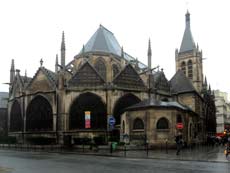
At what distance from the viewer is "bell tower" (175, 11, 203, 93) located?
67.9 metres

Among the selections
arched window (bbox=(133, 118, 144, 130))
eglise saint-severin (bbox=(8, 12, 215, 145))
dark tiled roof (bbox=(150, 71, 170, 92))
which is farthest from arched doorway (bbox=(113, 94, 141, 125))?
arched window (bbox=(133, 118, 144, 130))

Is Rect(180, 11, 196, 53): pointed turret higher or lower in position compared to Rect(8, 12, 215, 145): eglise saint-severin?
higher

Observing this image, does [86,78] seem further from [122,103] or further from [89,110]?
[122,103]

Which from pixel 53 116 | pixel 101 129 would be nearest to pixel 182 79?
pixel 101 129

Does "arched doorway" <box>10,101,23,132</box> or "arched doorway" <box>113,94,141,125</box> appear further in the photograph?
"arched doorway" <box>10,101,23,132</box>

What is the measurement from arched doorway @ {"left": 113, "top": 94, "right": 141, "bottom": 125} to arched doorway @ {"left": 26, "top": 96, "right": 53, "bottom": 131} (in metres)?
9.23

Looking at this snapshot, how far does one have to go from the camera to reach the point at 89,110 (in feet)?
132

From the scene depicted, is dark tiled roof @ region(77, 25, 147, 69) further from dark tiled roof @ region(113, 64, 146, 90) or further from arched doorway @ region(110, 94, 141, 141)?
arched doorway @ region(110, 94, 141, 141)

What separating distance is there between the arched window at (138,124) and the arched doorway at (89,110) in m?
6.66

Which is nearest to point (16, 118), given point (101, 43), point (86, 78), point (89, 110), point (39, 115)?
point (39, 115)

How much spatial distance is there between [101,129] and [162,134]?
986 centimetres

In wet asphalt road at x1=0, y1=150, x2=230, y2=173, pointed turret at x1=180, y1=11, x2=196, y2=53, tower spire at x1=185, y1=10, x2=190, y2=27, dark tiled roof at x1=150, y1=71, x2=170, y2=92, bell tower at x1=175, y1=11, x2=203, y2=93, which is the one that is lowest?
wet asphalt road at x1=0, y1=150, x2=230, y2=173

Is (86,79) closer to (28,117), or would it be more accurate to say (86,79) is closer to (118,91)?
(118,91)

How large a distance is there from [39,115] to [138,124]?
54.2ft
